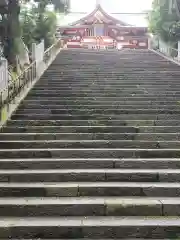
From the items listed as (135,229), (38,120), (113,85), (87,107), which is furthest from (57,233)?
(113,85)

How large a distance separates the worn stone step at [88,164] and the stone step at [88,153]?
1.29ft

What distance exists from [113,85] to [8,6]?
510 centimetres

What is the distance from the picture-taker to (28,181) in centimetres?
665

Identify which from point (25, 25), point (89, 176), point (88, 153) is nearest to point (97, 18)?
point (25, 25)

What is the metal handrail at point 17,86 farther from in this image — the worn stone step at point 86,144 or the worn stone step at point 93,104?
the worn stone step at point 86,144

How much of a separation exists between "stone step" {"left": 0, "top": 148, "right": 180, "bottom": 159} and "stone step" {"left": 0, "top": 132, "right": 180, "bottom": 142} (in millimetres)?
802

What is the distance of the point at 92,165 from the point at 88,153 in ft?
1.66

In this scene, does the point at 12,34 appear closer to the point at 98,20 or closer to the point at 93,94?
the point at 93,94

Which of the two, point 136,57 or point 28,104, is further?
point 136,57

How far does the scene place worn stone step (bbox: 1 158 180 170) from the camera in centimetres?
715

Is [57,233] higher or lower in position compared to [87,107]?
lower

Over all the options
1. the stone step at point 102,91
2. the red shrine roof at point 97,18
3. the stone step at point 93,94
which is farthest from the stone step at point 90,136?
the red shrine roof at point 97,18

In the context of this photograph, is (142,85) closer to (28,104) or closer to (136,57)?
(28,104)

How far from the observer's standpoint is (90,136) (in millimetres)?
8664
